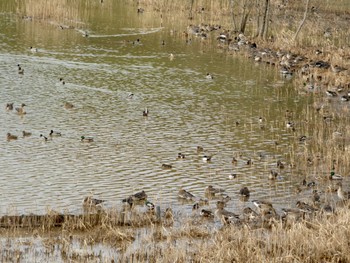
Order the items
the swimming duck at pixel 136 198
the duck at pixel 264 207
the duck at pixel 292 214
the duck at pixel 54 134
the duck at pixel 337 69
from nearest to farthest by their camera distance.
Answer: the duck at pixel 292 214 < the duck at pixel 264 207 < the swimming duck at pixel 136 198 < the duck at pixel 54 134 < the duck at pixel 337 69

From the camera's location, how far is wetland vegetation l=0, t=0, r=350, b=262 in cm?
1347

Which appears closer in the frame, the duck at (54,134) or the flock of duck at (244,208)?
the flock of duck at (244,208)

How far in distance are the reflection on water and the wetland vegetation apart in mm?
82

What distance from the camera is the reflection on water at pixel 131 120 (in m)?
17.9

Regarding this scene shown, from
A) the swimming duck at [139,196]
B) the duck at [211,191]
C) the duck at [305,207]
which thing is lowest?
the duck at [211,191]

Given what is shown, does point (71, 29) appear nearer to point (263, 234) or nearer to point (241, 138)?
point (241, 138)

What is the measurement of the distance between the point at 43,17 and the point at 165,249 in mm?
31880

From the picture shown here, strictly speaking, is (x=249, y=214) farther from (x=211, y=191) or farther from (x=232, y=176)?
(x=232, y=176)

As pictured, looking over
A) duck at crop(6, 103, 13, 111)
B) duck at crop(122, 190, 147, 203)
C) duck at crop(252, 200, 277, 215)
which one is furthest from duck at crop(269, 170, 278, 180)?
duck at crop(6, 103, 13, 111)

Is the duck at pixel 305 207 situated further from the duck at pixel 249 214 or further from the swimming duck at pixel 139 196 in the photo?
the swimming duck at pixel 139 196

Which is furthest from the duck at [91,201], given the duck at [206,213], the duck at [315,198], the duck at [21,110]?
the duck at [21,110]

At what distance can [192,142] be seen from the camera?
73.2 ft

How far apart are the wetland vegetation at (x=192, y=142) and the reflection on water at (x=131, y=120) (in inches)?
3.2

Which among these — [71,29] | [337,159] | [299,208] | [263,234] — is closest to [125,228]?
[263,234]
